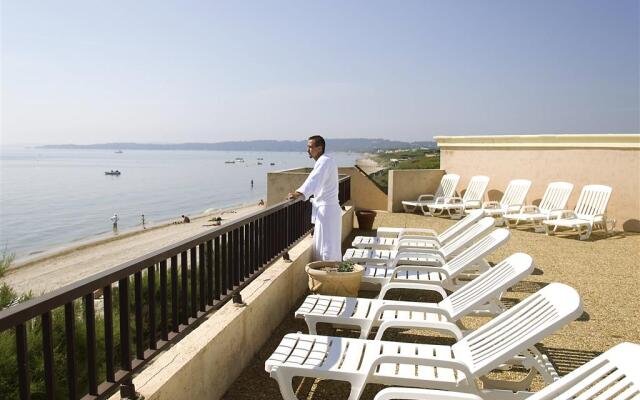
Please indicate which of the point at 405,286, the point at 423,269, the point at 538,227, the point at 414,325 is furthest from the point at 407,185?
the point at 414,325

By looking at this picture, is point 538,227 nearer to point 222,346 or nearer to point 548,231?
point 548,231

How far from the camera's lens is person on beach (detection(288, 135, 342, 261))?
5941mm

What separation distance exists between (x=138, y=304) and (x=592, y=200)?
422 inches

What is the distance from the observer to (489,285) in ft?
14.2

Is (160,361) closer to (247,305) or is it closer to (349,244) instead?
(247,305)

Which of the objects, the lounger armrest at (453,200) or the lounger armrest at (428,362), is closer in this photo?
the lounger armrest at (428,362)

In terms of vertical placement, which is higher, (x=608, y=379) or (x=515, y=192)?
(x=608, y=379)

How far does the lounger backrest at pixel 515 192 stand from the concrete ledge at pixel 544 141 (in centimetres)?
104

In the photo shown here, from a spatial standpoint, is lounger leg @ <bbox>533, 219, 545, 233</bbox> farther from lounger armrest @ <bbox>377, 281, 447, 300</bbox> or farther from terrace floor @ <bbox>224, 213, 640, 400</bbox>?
lounger armrest @ <bbox>377, 281, 447, 300</bbox>

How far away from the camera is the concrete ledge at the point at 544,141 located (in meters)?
11.7

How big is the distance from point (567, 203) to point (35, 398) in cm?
1119

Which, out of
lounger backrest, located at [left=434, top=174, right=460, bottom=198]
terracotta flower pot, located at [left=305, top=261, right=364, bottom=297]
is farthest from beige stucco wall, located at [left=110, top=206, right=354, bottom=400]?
lounger backrest, located at [left=434, top=174, right=460, bottom=198]

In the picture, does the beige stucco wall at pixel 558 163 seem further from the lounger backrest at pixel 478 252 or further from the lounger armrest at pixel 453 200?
the lounger backrest at pixel 478 252

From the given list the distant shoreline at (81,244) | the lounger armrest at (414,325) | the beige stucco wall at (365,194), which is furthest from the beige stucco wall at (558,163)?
the distant shoreline at (81,244)
